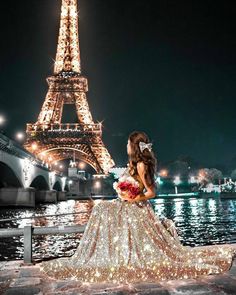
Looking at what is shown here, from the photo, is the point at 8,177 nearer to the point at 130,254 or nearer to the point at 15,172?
the point at 15,172

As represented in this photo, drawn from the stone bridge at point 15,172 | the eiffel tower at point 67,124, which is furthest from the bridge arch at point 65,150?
the stone bridge at point 15,172

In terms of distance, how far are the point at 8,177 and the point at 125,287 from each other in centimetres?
4474

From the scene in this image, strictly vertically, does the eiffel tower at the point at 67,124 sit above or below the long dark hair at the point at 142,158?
above

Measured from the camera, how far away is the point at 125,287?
15.9ft

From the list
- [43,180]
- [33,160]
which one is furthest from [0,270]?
[43,180]

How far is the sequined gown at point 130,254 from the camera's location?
5164 millimetres

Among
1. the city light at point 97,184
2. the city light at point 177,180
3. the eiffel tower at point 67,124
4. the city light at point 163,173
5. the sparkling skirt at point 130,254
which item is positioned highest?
the eiffel tower at point 67,124

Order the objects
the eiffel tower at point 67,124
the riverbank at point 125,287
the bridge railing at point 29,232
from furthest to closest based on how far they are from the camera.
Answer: the eiffel tower at point 67,124 < the bridge railing at point 29,232 < the riverbank at point 125,287

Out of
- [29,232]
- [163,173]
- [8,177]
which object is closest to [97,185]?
[8,177]

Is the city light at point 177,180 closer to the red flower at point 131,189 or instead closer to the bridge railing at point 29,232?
the bridge railing at point 29,232

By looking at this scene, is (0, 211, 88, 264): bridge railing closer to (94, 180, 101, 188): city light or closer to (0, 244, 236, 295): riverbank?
(0, 244, 236, 295): riverbank

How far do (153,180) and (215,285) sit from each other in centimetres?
171

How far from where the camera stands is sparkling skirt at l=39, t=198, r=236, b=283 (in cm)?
516

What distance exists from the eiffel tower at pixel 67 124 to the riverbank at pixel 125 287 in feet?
214
